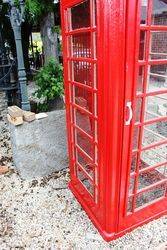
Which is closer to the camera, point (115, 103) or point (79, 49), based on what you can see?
point (115, 103)

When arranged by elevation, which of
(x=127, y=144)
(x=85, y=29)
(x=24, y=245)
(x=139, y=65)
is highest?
(x=85, y=29)

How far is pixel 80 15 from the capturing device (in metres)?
2.22

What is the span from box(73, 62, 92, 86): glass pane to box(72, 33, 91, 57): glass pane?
9 centimetres

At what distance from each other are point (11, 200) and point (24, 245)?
2.62ft

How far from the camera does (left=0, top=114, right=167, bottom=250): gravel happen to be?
2.49 m

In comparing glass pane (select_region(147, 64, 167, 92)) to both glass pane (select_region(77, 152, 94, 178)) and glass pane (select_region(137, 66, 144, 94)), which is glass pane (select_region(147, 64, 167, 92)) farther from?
glass pane (select_region(77, 152, 94, 178))

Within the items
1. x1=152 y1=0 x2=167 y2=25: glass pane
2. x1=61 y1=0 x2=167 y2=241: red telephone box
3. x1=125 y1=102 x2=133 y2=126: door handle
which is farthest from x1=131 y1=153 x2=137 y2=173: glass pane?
x1=152 y1=0 x2=167 y2=25: glass pane

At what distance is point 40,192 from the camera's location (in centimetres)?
331

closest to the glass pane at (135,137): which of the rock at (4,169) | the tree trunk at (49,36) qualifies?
the rock at (4,169)

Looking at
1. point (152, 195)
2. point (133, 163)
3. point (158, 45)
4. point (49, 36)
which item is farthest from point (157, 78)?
point (49, 36)

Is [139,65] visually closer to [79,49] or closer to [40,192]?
[79,49]

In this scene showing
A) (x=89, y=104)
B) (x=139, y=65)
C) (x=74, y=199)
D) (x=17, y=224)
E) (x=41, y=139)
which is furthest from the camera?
(x=41, y=139)

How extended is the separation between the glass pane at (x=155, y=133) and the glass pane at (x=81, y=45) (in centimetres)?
113

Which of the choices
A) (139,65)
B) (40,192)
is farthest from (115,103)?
(40,192)
